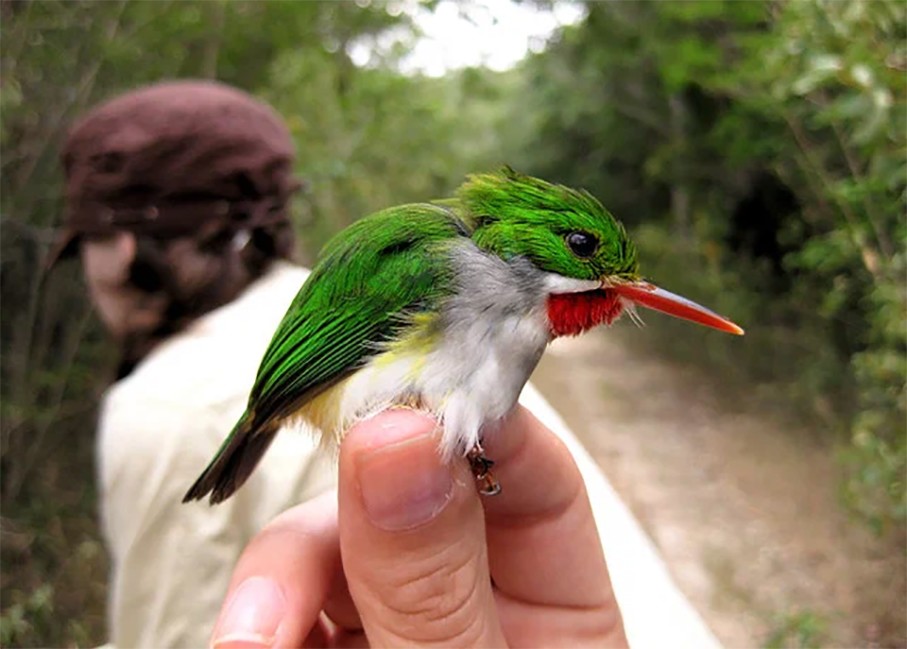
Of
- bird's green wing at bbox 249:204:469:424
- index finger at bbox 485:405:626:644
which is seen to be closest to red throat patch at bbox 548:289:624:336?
bird's green wing at bbox 249:204:469:424

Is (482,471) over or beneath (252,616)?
over

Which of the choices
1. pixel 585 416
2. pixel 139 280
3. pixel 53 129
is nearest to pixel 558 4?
pixel 585 416

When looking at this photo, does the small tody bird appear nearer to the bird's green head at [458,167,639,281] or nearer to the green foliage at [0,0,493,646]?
the bird's green head at [458,167,639,281]

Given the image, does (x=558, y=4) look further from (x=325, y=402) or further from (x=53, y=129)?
(x=325, y=402)

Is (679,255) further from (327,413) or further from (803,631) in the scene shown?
(327,413)

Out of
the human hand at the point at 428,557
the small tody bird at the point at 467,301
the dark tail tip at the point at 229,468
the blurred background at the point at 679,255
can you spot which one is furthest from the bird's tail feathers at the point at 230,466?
the blurred background at the point at 679,255

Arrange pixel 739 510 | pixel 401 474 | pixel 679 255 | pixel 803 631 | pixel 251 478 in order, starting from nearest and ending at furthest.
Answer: pixel 401 474 < pixel 251 478 < pixel 803 631 < pixel 739 510 < pixel 679 255

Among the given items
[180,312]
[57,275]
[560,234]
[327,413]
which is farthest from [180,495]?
[57,275]
